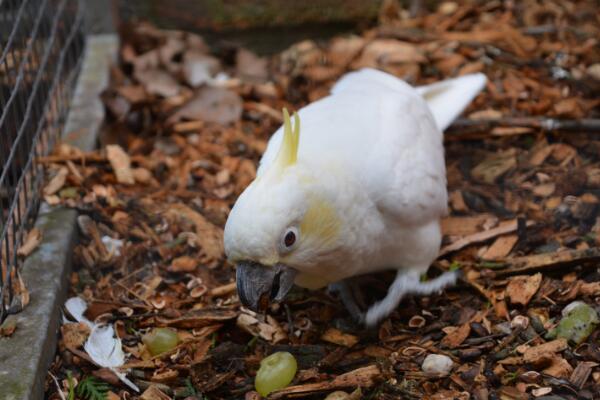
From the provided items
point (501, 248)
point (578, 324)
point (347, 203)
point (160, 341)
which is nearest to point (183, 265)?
point (160, 341)

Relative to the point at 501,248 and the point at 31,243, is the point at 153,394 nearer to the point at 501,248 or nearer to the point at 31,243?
the point at 31,243

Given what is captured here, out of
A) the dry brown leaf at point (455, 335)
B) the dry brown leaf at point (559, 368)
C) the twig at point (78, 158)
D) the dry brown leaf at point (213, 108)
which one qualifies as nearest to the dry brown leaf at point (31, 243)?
the twig at point (78, 158)

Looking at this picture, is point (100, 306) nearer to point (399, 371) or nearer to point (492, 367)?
point (399, 371)

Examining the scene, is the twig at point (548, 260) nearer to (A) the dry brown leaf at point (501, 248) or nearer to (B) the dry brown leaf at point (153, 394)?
(A) the dry brown leaf at point (501, 248)

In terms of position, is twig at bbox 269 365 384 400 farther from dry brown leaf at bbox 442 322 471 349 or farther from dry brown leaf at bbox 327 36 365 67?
dry brown leaf at bbox 327 36 365 67

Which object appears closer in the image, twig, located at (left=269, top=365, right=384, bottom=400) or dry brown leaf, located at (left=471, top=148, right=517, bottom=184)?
twig, located at (left=269, top=365, right=384, bottom=400)

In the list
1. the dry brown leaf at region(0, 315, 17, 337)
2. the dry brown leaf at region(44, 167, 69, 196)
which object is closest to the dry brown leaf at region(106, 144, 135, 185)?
the dry brown leaf at region(44, 167, 69, 196)
